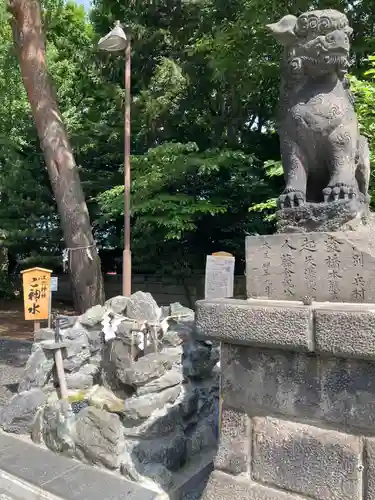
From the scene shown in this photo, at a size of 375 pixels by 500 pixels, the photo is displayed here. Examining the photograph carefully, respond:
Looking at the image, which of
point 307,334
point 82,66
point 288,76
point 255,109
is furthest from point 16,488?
point 82,66

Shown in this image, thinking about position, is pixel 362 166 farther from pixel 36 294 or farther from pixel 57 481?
pixel 36 294

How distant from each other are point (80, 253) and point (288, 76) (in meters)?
7.67

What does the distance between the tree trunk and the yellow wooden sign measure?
2061mm

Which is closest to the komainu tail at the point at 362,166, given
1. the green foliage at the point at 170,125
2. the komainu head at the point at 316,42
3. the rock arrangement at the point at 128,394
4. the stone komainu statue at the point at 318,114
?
the stone komainu statue at the point at 318,114

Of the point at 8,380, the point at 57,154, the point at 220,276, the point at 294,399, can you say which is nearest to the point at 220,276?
the point at 220,276

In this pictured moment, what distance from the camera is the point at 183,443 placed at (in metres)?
3.72

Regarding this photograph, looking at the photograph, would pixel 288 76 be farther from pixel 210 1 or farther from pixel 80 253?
pixel 210 1

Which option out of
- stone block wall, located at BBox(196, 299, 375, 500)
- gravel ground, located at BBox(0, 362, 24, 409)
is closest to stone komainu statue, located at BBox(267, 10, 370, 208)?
stone block wall, located at BBox(196, 299, 375, 500)

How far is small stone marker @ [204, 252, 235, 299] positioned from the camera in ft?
22.9

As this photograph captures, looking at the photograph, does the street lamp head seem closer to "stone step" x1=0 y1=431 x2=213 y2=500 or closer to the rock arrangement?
the rock arrangement

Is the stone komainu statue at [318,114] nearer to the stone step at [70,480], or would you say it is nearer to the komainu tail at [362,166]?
the komainu tail at [362,166]

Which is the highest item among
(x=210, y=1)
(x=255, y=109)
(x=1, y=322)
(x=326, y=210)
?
(x=210, y=1)

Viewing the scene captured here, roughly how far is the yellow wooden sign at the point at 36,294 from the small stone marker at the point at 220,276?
284 centimetres

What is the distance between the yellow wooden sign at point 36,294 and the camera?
7.49 metres
